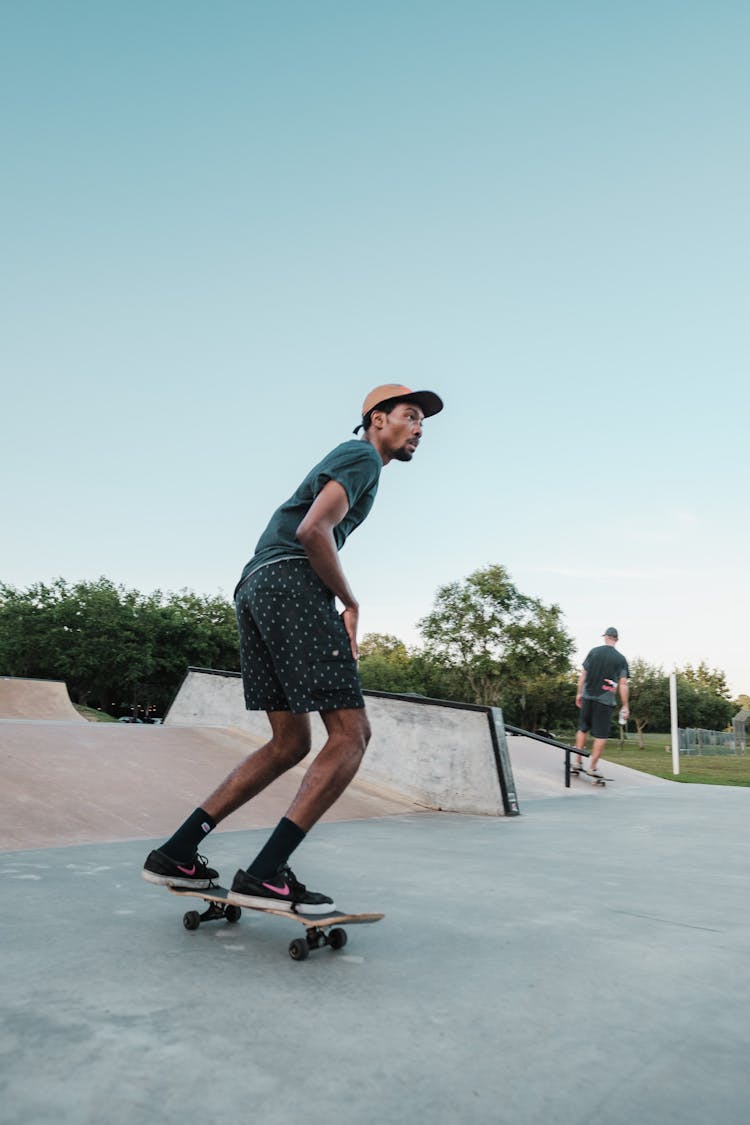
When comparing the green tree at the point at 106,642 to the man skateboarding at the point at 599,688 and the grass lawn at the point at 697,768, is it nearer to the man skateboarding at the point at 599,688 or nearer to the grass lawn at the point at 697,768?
the grass lawn at the point at 697,768

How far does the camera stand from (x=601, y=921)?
3.09 meters

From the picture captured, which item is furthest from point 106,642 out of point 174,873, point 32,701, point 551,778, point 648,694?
point 648,694

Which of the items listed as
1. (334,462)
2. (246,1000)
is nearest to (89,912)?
(246,1000)

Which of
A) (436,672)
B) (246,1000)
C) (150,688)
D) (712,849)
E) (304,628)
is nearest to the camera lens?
(246,1000)

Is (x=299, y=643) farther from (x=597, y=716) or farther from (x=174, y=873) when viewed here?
(x=597, y=716)

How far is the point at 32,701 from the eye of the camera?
53.6 feet

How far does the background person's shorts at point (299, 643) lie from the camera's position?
2.80 m

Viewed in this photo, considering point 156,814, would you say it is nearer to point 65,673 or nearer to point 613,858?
point 613,858

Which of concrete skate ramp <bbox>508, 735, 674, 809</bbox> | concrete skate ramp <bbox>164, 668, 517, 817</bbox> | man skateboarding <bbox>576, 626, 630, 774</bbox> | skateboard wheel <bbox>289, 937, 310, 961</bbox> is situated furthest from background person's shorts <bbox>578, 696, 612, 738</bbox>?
skateboard wheel <bbox>289, 937, 310, 961</bbox>

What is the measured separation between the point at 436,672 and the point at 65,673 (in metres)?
26.4

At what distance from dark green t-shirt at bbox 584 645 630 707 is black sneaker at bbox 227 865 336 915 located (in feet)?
26.6

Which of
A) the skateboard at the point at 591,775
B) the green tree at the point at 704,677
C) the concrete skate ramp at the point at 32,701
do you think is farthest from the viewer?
the green tree at the point at 704,677

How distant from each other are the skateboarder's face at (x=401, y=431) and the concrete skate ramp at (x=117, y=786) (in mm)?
2995

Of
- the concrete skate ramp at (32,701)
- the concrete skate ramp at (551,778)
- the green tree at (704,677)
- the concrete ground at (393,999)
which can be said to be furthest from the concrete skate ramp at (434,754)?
the green tree at (704,677)
